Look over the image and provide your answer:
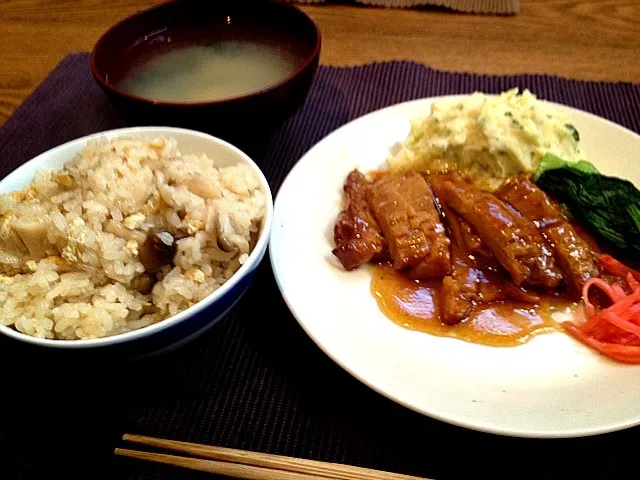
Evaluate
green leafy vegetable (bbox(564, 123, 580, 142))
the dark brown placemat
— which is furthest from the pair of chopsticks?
green leafy vegetable (bbox(564, 123, 580, 142))

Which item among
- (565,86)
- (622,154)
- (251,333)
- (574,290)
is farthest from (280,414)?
(565,86)

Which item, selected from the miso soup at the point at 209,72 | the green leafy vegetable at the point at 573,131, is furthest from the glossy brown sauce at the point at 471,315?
the miso soup at the point at 209,72

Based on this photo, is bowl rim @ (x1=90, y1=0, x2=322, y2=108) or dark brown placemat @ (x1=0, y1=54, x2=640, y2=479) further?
bowl rim @ (x1=90, y1=0, x2=322, y2=108)

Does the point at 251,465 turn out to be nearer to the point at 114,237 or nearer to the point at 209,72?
the point at 114,237

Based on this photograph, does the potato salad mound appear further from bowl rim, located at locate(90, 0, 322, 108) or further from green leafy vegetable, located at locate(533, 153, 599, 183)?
bowl rim, located at locate(90, 0, 322, 108)

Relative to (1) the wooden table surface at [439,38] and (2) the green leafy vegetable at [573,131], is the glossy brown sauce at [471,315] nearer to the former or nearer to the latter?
(2) the green leafy vegetable at [573,131]

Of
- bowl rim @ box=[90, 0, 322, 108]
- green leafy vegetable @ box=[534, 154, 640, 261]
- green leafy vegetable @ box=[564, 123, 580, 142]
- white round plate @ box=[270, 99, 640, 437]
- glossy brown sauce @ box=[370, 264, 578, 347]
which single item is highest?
bowl rim @ box=[90, 0, 322, 108]

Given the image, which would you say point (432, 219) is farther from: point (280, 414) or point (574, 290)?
point (280, 414)
